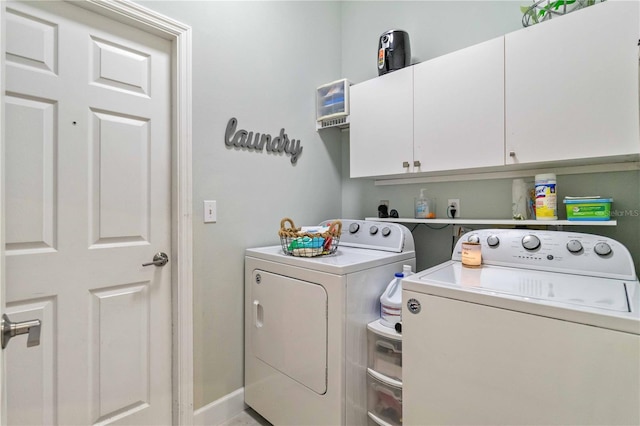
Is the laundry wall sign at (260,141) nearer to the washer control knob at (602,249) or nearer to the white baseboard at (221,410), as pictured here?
the white baseboard at (221,410)

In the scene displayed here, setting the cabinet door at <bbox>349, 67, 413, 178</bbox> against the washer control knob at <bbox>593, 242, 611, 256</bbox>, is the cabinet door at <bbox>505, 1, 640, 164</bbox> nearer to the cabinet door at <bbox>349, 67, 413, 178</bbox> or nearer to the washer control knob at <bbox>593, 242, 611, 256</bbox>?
the washer control knob at <bbox>593, 242, 611, 256</bbox>

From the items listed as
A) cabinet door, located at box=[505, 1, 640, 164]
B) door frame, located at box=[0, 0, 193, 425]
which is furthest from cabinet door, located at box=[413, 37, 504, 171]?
door frame, located at box=[0, 0, 193, 425]

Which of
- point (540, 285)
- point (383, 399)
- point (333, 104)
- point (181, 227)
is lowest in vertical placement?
point (383, 399)

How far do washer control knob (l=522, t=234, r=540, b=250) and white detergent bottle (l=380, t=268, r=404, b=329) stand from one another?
612 millimetres

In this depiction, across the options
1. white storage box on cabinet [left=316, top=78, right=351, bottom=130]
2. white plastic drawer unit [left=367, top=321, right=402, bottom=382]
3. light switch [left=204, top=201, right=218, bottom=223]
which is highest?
white storage box on cabinet [left=316, top=78, right=351, bottom=130]

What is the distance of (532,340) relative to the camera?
3.10 feet

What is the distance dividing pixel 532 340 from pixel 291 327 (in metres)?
1.05

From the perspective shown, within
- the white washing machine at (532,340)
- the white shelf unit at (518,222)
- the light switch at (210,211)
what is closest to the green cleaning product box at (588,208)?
the white shelf unit at (518,222)

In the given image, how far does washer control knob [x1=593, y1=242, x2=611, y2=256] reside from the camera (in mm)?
1245

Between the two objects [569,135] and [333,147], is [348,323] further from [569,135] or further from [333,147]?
[333,147]

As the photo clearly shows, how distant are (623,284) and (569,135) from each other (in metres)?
0.64

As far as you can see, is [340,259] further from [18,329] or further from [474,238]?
[18,329]

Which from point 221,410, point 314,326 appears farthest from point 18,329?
point 221,410

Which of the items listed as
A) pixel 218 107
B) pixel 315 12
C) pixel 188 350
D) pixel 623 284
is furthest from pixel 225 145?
pixel 623 284
